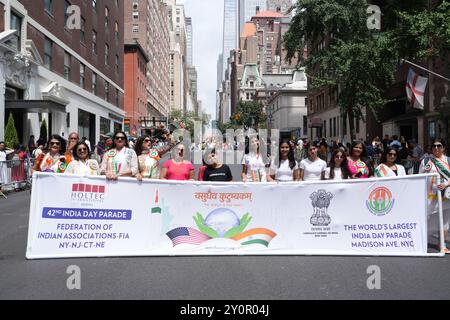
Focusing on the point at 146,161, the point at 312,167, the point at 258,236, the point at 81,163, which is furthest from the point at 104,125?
the point at 258,236

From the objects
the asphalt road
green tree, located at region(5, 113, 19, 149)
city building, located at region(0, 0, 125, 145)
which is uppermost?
city building, located at region(0, 0, 125, 145)

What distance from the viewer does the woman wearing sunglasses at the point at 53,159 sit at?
8.08m

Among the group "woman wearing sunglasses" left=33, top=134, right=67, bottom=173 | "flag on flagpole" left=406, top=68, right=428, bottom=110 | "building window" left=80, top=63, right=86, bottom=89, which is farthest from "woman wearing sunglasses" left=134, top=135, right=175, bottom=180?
"building window" left=80, top=63, right=86, bottom=89

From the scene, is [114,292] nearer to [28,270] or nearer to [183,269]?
[183,269]

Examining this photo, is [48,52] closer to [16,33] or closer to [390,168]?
[16,33]

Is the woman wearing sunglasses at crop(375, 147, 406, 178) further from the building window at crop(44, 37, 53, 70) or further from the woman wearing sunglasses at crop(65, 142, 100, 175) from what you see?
the building window at crop(44, 37, 53, 70)

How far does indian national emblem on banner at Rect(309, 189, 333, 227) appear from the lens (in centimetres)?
709

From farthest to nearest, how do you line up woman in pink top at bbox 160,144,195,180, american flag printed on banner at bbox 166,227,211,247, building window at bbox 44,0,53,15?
building window at bbox 44,0,53,15
woman in pink top at bbox 160,144,195,180
american flag printed on banner at bbox 166,227,211,247

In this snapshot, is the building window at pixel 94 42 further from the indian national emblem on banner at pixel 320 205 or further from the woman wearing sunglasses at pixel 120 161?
the indian national emblem on banner at pixel 320 205

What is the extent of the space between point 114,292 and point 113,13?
4782 centimetres

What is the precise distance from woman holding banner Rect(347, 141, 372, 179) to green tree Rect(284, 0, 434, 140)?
16558mm

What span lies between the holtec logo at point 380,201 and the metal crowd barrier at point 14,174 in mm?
11764
